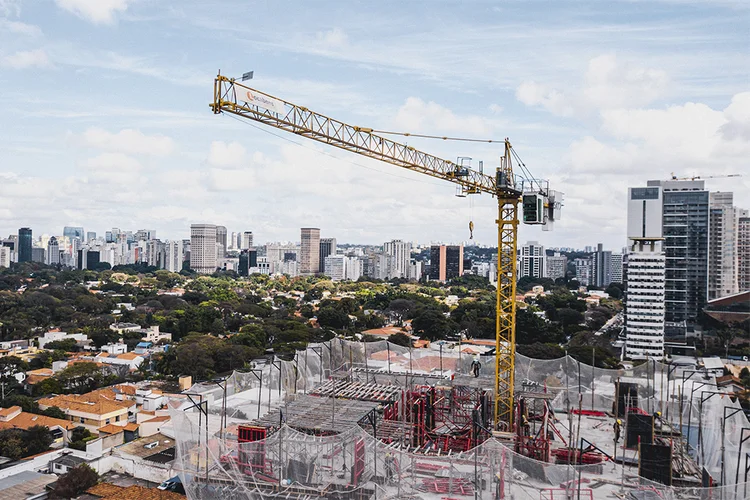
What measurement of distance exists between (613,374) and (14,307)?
27859 millimetres

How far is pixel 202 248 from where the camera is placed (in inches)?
3024

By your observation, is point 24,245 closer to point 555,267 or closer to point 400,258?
point 400,258

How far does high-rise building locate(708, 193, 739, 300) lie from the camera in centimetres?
2716

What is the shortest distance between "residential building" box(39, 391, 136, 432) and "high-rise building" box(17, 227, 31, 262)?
68366 millimetres

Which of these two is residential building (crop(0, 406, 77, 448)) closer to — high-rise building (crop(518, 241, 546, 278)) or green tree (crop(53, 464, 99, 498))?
green tree (crop(53, 464, 99, 498))

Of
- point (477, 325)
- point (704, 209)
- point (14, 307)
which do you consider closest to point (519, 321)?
point (477, 325)

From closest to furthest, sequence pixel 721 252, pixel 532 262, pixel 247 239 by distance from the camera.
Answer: pixel 721 252
pixel 532 262
pixel 247 239

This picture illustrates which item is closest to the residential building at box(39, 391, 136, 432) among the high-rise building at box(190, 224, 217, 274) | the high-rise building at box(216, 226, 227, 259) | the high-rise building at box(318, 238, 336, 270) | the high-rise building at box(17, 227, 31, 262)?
the high-rise building at box(190, 224, 217, 274)

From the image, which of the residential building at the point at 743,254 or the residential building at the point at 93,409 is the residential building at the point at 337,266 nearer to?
the residential building at the point at 743,254

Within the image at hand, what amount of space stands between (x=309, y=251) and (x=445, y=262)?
19959 mm

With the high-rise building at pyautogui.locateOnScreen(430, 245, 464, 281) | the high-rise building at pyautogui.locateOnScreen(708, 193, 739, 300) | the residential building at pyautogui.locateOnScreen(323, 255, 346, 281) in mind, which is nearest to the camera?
the high-rise building at pyautogui.locateOnScreen(708, 193, 739, 300)

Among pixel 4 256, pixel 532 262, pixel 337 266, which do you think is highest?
Result: pixel 532 262

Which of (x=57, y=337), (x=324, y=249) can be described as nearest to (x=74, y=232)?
(x=324, y=249)

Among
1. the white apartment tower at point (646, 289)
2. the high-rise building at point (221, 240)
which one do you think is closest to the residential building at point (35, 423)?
the white apartment tower at point (646, 289)
